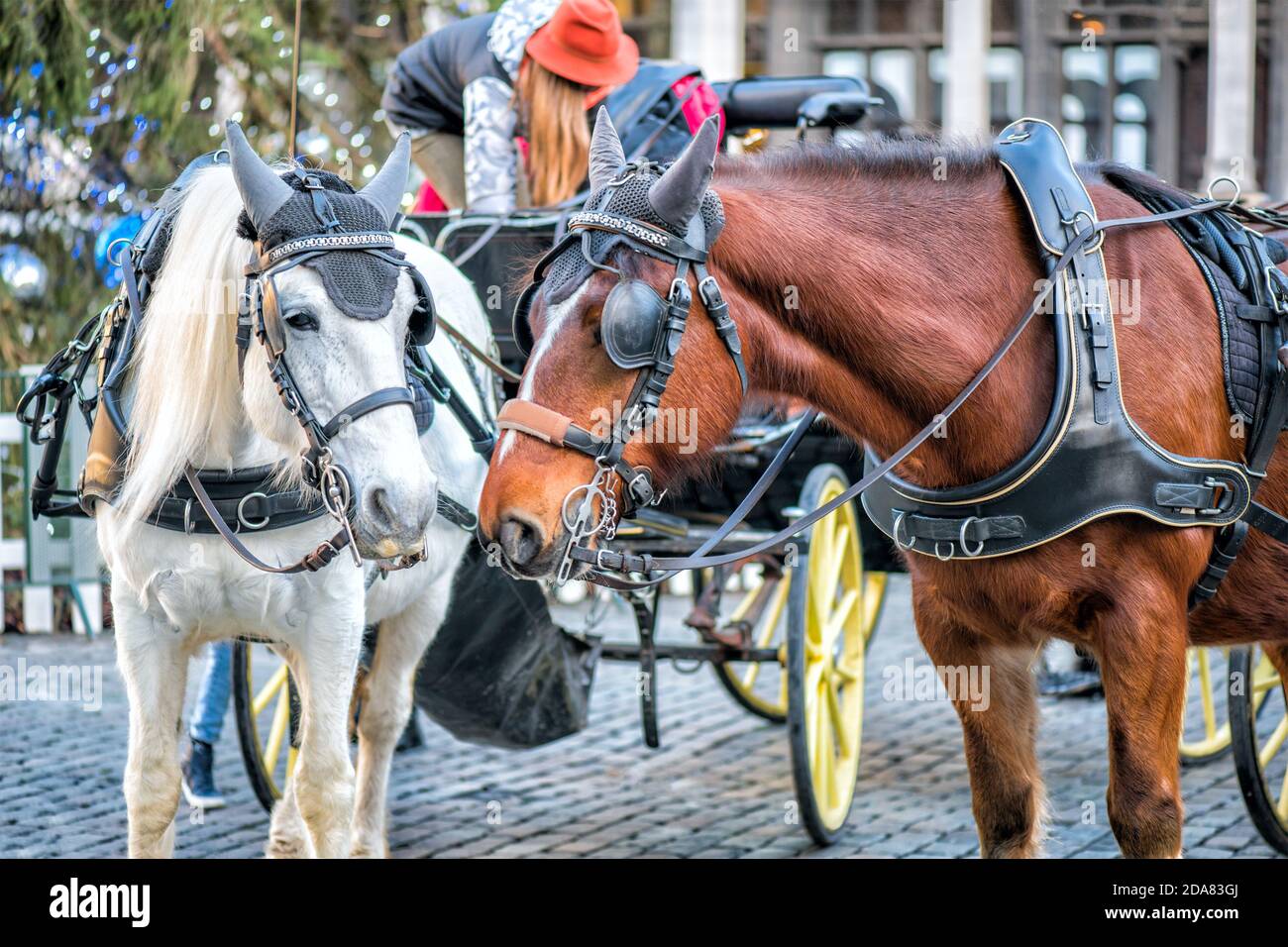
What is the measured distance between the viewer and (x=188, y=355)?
291 cm

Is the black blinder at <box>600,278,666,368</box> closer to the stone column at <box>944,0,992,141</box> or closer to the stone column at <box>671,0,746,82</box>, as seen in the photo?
the stone column at <box>671,0,746,82</box>

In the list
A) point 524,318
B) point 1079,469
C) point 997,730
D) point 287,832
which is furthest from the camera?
point 287,832

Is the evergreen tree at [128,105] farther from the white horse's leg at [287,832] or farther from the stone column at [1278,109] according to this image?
the stone column at [1278,109]

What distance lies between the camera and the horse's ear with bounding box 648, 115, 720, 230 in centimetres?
232

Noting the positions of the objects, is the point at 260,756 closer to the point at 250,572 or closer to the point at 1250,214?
the point at 250,572

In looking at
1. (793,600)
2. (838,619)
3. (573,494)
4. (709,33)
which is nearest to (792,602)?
(793,600)

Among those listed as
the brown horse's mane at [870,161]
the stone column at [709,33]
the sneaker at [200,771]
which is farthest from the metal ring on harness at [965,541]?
the stone column at [709,33]

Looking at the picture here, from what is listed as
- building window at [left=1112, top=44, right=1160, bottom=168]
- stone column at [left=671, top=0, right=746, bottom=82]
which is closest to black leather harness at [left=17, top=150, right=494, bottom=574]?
stone column at [left=671, top=0, right=746, bottom=82]

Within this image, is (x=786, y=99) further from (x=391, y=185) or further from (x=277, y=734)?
(x=277, y=734)

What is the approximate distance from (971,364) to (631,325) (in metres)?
0.71

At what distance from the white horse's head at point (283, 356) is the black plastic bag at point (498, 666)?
136 centimetres
